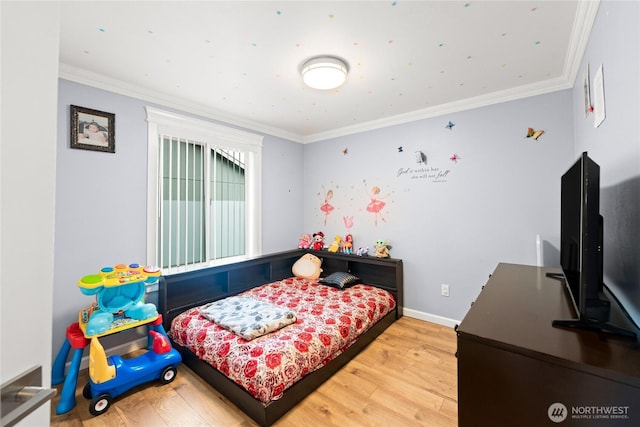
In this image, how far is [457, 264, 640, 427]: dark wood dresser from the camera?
28.6 inches

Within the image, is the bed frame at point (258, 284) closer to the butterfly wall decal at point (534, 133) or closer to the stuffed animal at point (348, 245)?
the stuffed animal at point (348, 245)

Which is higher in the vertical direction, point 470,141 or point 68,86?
point 68,86

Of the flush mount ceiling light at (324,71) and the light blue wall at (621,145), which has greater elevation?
the flush mount ceiling light at (324,71)

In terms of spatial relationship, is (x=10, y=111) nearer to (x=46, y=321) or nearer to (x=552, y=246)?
(x=46, y=321)

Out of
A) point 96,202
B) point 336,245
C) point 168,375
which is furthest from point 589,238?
point 96,202

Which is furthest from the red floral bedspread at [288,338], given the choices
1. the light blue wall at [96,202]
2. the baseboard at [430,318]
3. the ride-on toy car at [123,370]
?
the light blue wall at [96,202]

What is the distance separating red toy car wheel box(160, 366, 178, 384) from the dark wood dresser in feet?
6.92

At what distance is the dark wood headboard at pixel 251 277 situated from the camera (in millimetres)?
2684

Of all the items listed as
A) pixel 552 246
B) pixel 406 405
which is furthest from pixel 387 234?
pixel 406 405

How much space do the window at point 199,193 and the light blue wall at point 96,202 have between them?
113 millimetres

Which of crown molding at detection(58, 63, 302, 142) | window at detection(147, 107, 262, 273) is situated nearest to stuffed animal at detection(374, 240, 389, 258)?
window at detection(147, 107, 262, 273)

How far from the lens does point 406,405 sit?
1.81 meters

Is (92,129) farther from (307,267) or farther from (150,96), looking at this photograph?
(307,267)

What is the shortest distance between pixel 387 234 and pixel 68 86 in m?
3.52
